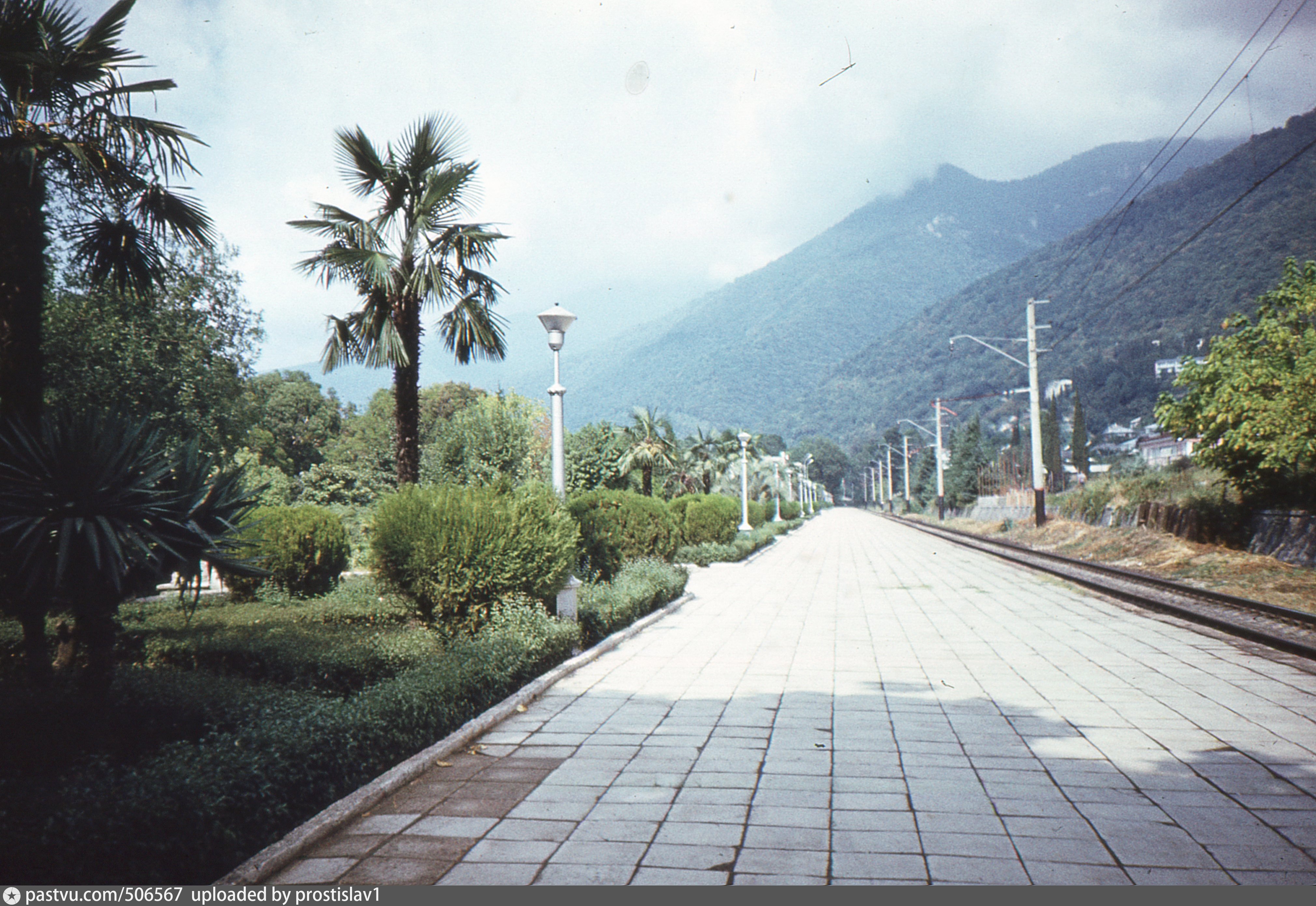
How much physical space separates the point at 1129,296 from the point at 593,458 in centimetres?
12263

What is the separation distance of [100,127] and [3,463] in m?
2.88

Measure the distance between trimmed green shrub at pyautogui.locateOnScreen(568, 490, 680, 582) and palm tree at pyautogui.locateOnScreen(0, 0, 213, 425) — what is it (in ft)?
24.7

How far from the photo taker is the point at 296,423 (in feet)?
203

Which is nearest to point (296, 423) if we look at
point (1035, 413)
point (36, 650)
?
point (1035, 413)

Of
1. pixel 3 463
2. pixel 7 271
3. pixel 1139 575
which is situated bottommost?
pixel 1139 575

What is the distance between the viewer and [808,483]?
4149 inches

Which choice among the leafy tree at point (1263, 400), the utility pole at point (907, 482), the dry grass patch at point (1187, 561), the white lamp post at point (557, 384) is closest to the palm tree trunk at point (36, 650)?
the white lamp post at point (557, 384)

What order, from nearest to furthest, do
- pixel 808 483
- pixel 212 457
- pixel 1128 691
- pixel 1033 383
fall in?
pixel 212 457
pixel 1128 691
pixel 1033 383
pixel 808 483

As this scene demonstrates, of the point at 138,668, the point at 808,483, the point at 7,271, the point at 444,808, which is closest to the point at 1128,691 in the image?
the point at 444,808

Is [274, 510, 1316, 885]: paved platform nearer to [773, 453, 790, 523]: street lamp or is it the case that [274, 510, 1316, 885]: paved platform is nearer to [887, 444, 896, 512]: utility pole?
[773, 453, 790, 523]: street lamp

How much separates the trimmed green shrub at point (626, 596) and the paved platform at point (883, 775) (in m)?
0.45

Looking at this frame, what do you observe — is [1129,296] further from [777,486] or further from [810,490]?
[777,486]

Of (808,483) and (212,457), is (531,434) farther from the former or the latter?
(808,483)

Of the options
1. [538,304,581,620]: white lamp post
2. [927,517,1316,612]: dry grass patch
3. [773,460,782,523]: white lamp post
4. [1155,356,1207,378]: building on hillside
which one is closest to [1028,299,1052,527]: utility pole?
[927,517,1316,612]: dry grass patch
